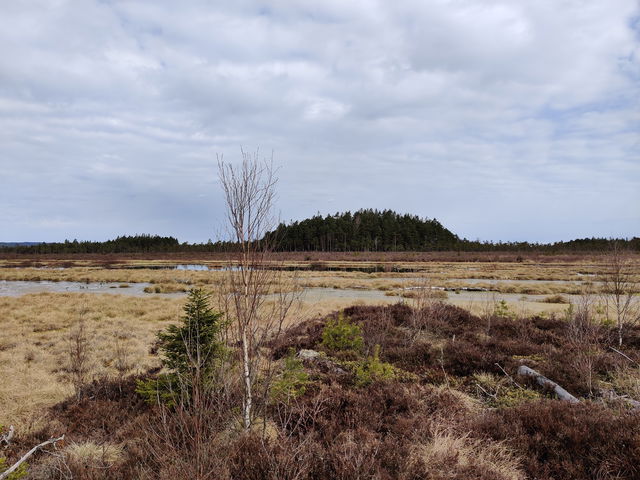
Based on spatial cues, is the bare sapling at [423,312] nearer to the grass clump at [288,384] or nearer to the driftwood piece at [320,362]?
the driftwood piece at [320,362]

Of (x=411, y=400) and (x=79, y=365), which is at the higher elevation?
(x=79, y=365)

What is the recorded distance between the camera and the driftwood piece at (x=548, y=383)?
244 inches

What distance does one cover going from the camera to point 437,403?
6.10 m

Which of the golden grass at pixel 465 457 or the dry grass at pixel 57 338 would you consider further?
the dry grass at pixel 57 338

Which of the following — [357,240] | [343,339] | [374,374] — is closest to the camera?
[374,374]

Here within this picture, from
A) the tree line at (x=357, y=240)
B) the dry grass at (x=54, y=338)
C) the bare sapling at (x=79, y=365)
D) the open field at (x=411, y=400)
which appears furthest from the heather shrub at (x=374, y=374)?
the tree line at (x=357, y=240)

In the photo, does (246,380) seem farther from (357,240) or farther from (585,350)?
(357,240)

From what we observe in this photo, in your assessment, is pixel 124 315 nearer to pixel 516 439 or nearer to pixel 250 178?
pixel 250 178

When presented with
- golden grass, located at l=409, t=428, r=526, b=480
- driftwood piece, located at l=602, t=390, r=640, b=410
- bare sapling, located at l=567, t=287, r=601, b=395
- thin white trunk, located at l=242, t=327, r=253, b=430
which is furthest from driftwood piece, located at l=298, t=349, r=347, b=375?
driftwood piece, located at l=602, t=390, r=640, b=410

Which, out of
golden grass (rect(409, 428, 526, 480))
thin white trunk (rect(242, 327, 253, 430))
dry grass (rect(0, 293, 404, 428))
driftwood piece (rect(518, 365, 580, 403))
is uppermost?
thin white trunk (rect(242, 327, 253, 430))

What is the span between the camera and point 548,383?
269 inches

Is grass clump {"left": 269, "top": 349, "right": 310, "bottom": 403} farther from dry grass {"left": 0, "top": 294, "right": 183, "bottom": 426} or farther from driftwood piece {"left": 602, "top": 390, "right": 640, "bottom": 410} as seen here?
driftwood piece {"left": 602, "top": 390, "right": 640, "bottom": 410}

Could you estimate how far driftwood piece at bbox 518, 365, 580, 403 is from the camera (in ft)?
20.4

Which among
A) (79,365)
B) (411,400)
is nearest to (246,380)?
(411,400)
